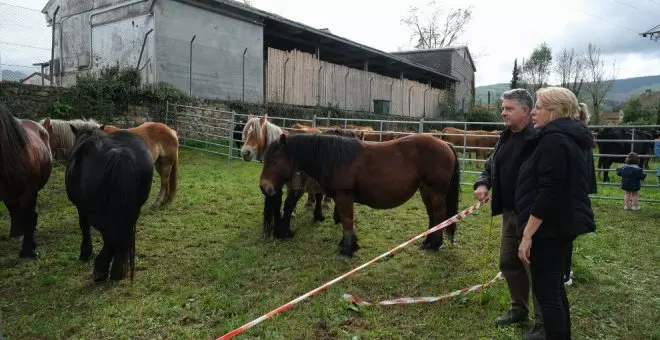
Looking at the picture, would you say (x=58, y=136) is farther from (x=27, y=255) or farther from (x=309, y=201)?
(x=309, y=201)

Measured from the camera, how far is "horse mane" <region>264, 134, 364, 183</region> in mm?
4852

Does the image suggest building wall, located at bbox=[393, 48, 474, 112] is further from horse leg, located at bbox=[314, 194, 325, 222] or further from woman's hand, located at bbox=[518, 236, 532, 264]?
woman's hand, located at bbox=[518, 236, 532, 264]

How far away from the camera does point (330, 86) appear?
19.7 m

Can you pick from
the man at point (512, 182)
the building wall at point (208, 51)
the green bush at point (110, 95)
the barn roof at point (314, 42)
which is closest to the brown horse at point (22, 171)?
the man at point (512, 182)

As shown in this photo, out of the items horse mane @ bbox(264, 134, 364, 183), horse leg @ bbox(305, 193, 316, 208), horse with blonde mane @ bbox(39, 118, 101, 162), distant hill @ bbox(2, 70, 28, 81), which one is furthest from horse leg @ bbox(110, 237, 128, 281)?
distant hill @ bbox(2, 70, 28, 81)

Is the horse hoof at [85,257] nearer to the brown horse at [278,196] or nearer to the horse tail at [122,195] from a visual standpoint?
the horse tail at [122,195]

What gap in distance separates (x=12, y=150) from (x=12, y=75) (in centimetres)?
941

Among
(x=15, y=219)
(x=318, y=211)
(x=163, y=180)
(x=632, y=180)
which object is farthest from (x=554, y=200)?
(x=632, y=180)

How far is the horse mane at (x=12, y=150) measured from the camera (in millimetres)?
4168

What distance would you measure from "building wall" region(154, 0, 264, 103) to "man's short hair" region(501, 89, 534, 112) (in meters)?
12.9

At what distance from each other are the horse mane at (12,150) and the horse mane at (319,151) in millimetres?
2599

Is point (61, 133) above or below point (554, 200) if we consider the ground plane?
above

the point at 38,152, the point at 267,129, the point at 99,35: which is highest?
the point at 99,35

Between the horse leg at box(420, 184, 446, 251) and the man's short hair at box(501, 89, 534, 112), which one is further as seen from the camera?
the horse leg at box(420, 184, 446, 251)
